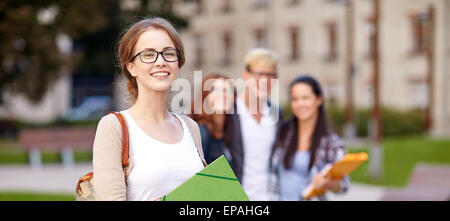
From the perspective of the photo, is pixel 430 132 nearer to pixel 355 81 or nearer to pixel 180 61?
pixel 355 81

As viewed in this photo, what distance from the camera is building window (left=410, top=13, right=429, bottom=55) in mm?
32062

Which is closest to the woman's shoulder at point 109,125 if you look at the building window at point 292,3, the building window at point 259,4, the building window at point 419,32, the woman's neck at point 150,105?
the woman's neck at point 150,105

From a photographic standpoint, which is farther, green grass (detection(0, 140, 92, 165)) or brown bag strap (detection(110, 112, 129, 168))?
green grass (detection(0, 140, 92, 165))

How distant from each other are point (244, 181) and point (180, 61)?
211cm

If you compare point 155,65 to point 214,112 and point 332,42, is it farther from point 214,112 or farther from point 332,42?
point 332,42

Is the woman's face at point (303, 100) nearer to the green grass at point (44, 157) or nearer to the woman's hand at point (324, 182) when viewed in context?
the woman's hand at point (324, 182)

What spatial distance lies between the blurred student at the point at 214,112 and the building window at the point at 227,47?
125ft

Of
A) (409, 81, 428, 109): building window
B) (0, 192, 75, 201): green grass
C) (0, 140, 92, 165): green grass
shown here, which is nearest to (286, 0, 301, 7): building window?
(409, 81, 428, 109): building window

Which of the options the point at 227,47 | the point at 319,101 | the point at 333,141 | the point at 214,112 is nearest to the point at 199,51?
the point at 227,47

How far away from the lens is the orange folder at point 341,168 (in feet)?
11.5

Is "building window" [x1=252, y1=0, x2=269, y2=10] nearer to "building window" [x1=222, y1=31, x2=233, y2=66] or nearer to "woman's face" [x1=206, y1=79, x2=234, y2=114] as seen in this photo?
"building window" [x1=222, y1=31, x2=233, y2=66]

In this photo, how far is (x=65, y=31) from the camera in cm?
1738

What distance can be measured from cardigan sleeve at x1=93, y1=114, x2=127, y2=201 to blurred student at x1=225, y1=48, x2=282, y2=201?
214 cm
